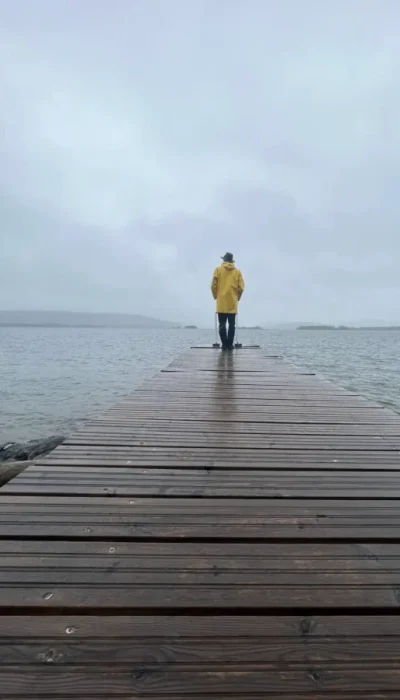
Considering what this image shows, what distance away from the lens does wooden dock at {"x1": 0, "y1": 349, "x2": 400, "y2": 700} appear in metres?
1.22

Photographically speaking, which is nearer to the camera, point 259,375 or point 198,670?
point 198,670

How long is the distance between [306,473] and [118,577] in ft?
5.40

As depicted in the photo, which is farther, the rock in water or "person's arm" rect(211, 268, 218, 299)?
"person's arm" rect(211, 268, 218, 299)

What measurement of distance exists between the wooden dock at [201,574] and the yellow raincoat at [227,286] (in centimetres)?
797

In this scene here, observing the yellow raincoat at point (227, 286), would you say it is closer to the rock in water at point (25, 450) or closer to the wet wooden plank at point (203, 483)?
the rock in water at point (25, 450)

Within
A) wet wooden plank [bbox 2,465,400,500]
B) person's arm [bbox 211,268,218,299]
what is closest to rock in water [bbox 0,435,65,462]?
wet wooden plank [bbox 2,465,400,500]

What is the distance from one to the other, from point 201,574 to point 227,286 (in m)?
9.79

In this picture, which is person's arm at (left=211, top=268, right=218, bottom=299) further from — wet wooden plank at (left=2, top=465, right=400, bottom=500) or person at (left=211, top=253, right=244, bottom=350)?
wet wooden plank at (left=2, top=465, right=400, bottom=500)

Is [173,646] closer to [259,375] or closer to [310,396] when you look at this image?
[310,396]

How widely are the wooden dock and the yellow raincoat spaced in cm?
797

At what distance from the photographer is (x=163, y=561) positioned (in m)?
1.75

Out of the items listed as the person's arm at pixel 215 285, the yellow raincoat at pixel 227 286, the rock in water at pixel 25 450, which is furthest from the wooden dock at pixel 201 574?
the person's arm at pixel 215 285

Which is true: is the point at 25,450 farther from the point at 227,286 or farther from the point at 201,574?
the point at 201,574

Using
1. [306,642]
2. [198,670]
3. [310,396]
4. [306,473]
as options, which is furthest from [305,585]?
[310,396]
